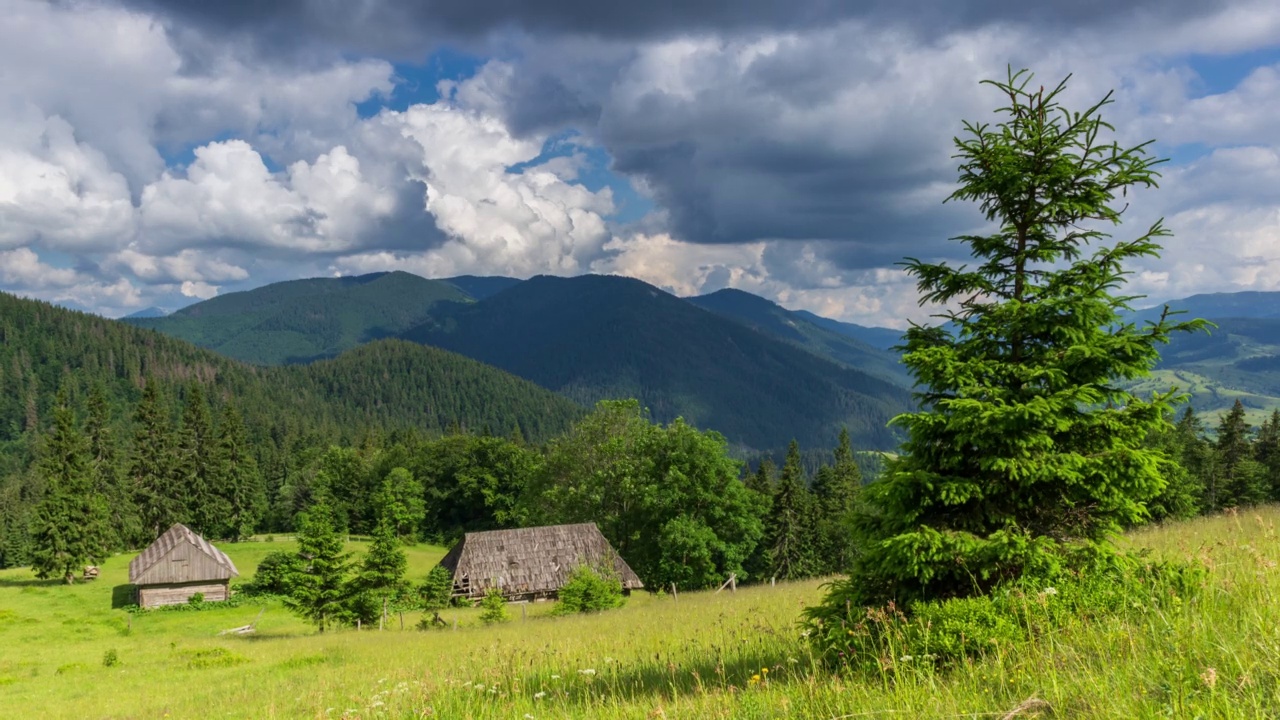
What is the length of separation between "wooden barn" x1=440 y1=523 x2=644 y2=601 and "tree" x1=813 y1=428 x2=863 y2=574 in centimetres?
2992

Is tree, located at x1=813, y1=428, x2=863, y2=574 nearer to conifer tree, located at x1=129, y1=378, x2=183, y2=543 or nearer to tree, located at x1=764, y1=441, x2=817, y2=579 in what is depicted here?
tree, located at x1=764, y1=441, x2=817, y2=579

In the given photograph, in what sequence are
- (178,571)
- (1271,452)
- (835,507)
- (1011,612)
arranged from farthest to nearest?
(835,507) < (1271,452) < (178,571) < (1011,612)

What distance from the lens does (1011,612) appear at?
6.43 metres

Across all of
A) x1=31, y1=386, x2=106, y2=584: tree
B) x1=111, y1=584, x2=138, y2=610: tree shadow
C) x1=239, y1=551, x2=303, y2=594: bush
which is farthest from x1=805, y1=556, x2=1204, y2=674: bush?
x1=31, y1=386, x2=106, y2=584: tree

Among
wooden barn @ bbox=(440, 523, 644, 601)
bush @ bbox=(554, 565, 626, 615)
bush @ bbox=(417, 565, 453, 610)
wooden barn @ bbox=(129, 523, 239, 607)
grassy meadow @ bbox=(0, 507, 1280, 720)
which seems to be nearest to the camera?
grassy meadow @ bbox=(0, 507, 1280, 720)

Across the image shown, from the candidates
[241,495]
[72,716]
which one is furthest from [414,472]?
[72,716]

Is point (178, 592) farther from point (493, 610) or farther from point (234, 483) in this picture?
point (493, 610)

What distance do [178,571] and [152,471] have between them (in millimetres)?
30258

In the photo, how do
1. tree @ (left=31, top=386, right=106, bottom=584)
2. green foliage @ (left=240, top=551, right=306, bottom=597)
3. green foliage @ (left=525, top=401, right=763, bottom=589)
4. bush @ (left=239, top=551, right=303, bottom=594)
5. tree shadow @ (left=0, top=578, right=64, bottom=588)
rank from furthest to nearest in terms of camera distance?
bush @ (left=239, top=551, right=303, bottom=594), green foliage @ (left=240, top=551, right=306, bottom=597), tree @ (left=31, top=386, right=106, bottom=584), tree shadow @ (left=0, top=578, right=64, bottom=588), green foliage @ (left=525, top=401, right=763, bottom=589)

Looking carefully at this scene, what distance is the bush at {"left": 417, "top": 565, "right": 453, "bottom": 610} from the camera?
3723 centimetres

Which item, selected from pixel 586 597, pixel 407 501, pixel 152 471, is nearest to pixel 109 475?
pixel 152 471

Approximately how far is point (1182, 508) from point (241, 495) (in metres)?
97.4

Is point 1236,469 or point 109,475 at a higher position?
point 109,475

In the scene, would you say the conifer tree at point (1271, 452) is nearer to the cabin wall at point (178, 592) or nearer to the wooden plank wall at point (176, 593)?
the cabin wall at point (178, 592)
